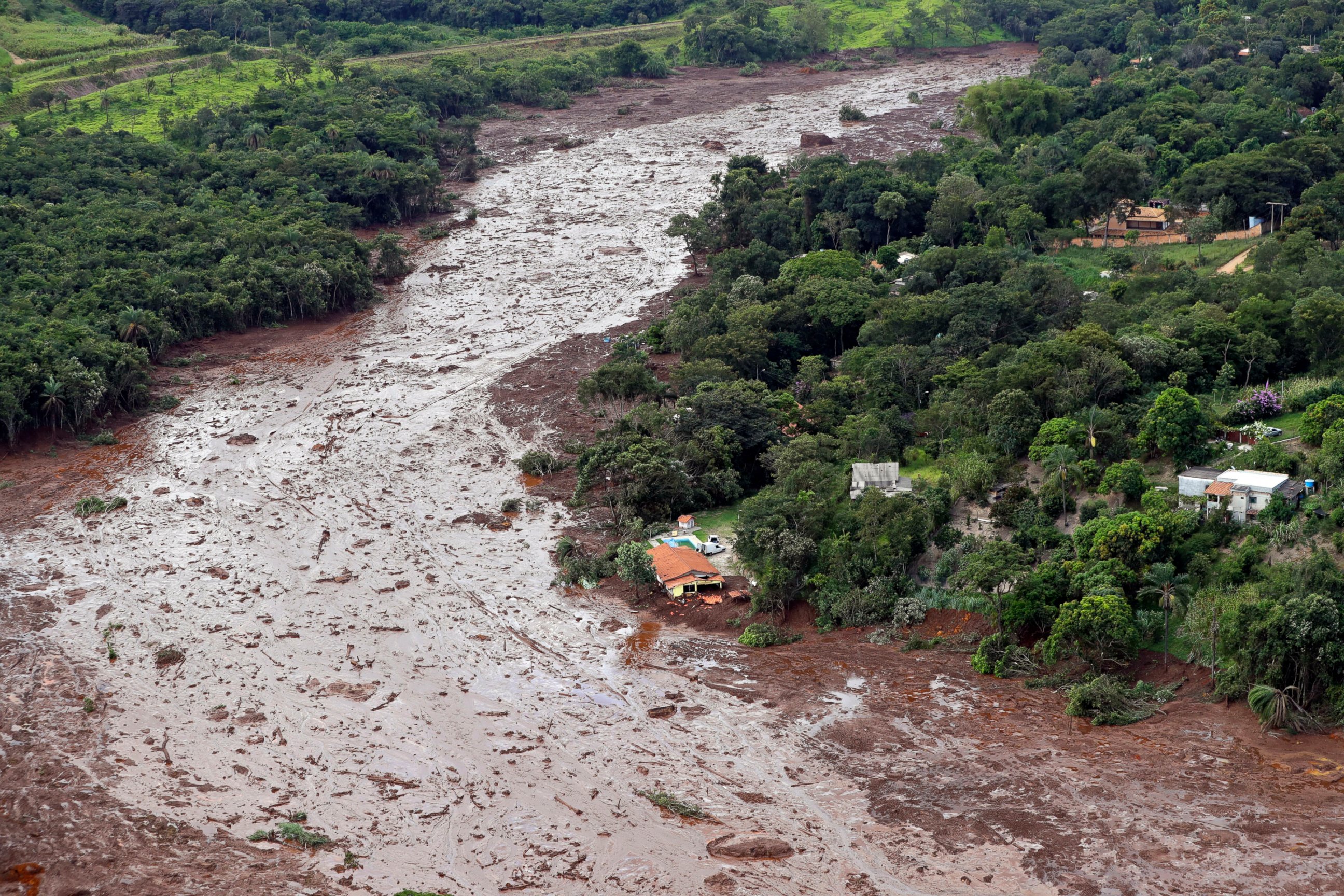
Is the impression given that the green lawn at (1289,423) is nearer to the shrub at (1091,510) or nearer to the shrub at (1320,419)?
the shrub at (1320,419)

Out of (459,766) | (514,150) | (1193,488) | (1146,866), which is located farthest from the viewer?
(514,150)

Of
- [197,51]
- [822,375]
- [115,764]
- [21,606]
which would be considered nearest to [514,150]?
[197,51]

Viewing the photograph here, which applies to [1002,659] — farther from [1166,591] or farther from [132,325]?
[132,325]

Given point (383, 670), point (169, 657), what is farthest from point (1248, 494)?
point (169, 657)

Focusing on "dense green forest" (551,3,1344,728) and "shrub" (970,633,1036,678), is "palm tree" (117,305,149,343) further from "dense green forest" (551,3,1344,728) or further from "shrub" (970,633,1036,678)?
"shrub" (970,633,1036,678)

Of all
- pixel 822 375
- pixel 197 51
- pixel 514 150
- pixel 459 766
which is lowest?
pixel 459 766

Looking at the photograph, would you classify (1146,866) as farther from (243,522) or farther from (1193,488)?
(243,522)

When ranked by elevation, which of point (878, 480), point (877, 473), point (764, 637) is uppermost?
point (877, 473)
